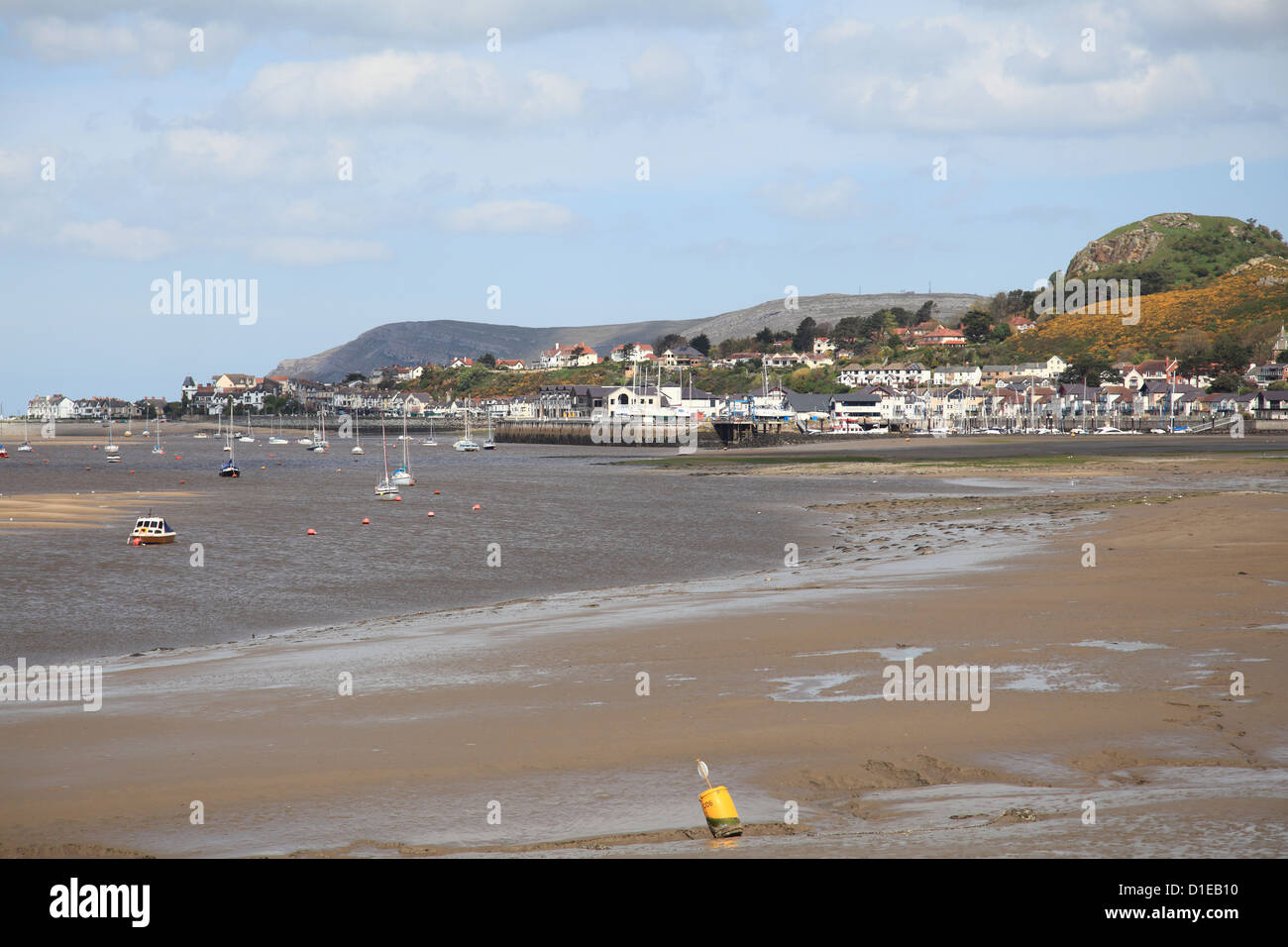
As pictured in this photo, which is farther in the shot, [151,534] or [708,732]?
[151,534]

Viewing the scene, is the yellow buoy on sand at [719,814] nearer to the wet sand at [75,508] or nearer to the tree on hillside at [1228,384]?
the wet sand at [75,508]

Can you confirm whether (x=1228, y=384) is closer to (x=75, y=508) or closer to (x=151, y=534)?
(x=75, y=508)

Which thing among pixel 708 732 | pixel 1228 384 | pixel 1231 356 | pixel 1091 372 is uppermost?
pixel 1231 356

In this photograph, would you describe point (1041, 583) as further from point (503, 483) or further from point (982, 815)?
point (503, 483)

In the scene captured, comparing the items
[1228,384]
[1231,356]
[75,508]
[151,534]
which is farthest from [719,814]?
[1231,356]

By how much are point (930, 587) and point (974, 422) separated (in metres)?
151

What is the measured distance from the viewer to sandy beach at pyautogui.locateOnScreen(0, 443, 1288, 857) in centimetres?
910

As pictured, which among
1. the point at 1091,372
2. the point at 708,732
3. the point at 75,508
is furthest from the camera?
the point at 1091,372

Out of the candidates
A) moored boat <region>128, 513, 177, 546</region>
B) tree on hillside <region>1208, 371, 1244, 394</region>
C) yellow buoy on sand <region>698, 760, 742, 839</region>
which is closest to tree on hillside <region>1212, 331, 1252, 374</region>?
tree on hillside <region>1208, 371, 1244, 394</region>

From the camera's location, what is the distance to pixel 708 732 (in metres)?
12.5

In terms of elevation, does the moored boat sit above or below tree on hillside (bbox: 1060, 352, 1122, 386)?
below

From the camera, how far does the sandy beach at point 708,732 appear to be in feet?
29.9

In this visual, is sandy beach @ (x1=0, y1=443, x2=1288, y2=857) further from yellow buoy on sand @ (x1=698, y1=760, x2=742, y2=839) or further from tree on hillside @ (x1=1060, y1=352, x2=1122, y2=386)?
tree on hillside @ (x1=1060, y1=352, x2=1122, y2=386)
